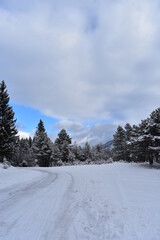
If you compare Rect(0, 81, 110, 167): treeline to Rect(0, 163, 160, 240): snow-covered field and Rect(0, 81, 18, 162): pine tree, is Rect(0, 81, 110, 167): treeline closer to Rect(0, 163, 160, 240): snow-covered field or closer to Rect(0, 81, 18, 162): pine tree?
Rect(0, 81, 18, 162): pine tree

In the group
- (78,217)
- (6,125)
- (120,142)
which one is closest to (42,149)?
(6,125)

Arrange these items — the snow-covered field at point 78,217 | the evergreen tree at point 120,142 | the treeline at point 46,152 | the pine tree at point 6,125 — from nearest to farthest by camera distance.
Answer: the snow-covered field at point 78,217
the pine tree at point 6,125
the treeline at point 46,152
the evergreen tree at point 120,142

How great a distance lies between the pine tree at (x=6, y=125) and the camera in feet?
90.5

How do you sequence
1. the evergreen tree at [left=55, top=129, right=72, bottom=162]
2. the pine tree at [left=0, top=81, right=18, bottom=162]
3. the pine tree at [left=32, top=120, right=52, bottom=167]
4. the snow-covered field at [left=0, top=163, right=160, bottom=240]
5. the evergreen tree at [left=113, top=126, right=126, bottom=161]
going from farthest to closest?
the evergreen tree at [left=55, top=129, right=72, bottom=162], the evergreen tree at [left=113, top=126, right=126, bottom=161], the pine tree at [left=32, top=120, right=52, bottom=167], the pine tree at [left=0, top=81, right=18, bottom=162], the snow-covered field at [left=0, top=163, right=160, bottom=240]

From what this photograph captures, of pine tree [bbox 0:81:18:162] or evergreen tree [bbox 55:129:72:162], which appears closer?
pine tree [bbox 0:81:18:162]

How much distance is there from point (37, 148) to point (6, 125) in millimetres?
18175

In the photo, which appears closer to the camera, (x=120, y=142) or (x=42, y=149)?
(x=42, y=149)

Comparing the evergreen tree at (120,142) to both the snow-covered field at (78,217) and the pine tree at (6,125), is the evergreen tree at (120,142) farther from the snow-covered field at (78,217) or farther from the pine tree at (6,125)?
the snow-covered field at (78,217)

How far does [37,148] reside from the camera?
4525 cm

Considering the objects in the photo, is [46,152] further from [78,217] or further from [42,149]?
[78,217]

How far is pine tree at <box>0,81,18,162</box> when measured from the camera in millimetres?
27594

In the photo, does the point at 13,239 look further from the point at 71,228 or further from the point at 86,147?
the point at 86,147

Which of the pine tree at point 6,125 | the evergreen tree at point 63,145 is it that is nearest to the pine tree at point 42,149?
the evergreen tree at point 63,145

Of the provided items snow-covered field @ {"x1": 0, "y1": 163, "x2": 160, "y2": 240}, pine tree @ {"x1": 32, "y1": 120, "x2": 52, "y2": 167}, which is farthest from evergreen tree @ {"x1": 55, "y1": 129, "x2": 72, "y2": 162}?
snow-covered field @ {"x1": 0, "y1": 163, "x2": 160, "y2": 240}
